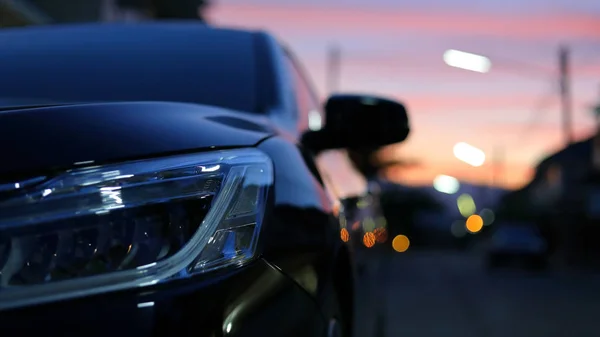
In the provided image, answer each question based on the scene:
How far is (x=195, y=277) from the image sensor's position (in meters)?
1.68

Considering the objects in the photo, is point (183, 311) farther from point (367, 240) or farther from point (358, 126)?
point (367, 240)

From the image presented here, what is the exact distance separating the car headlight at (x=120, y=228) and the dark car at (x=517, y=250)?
3127 centimetres

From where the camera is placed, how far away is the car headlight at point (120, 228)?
1.56 meters

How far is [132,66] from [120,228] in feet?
5.38

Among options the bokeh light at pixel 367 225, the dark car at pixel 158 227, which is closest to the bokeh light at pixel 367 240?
the bokeh light at pixel 367 225

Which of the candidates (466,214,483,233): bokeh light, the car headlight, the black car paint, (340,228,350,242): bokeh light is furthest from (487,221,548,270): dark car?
(466,214,483,233): bokeh light

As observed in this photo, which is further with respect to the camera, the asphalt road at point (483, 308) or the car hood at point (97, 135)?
the asphalt road at point (483, 308)

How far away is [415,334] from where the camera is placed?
998cm

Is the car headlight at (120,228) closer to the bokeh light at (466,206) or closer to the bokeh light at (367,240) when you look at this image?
the bokeh light at (367,240)

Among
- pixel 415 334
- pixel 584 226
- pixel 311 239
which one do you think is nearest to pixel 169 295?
pixel 311 239

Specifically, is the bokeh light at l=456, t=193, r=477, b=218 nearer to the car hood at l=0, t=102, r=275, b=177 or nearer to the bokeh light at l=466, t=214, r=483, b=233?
the bokeh light at l=466, t=214, r=483, b=233

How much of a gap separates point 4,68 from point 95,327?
72.5 inches

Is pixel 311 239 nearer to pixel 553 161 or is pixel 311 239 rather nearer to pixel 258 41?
pixel 258 41

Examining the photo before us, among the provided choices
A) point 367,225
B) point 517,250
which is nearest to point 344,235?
point 367,225
